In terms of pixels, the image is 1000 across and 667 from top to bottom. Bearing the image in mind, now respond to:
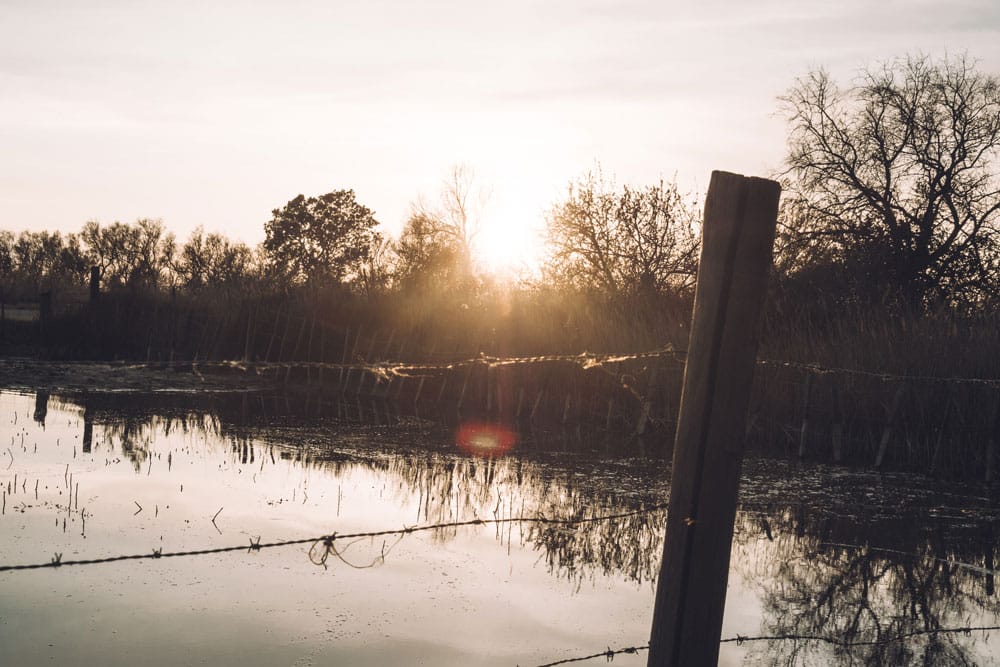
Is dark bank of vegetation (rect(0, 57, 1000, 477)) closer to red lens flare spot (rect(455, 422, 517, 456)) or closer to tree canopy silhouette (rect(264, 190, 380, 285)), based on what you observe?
red lens flare spot (rect(455, 422, 517, 456))

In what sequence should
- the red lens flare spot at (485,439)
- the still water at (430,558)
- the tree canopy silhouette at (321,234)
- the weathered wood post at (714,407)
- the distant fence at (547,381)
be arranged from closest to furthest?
the weathered wood post at (714,407) < the still water at (430,558) < the distant fence at (547,381) < the red lens flare spot at (485,439) < the tree canopy silhouette at (321,234)

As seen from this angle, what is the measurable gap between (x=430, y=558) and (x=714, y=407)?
4.69 metres

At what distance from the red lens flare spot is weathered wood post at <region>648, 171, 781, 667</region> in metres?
9.63

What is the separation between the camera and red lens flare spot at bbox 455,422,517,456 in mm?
12594

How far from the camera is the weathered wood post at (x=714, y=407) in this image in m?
2.55

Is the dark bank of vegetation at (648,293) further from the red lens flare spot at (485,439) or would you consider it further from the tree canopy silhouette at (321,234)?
the tree canopy silhouette at (321,234)

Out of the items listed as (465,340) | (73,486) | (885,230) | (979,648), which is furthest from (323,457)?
(885,230)

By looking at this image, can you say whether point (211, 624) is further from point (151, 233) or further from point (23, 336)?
point (151, 233)

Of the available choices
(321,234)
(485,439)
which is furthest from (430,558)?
(321,234)

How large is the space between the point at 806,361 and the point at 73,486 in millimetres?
10254

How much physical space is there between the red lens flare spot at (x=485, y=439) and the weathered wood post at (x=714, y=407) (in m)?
9.63

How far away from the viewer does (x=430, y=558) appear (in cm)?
688

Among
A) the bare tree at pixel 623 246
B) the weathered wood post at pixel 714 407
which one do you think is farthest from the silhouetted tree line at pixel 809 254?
the weathered wood post at pixel 714 407

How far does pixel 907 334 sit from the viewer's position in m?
13.1
